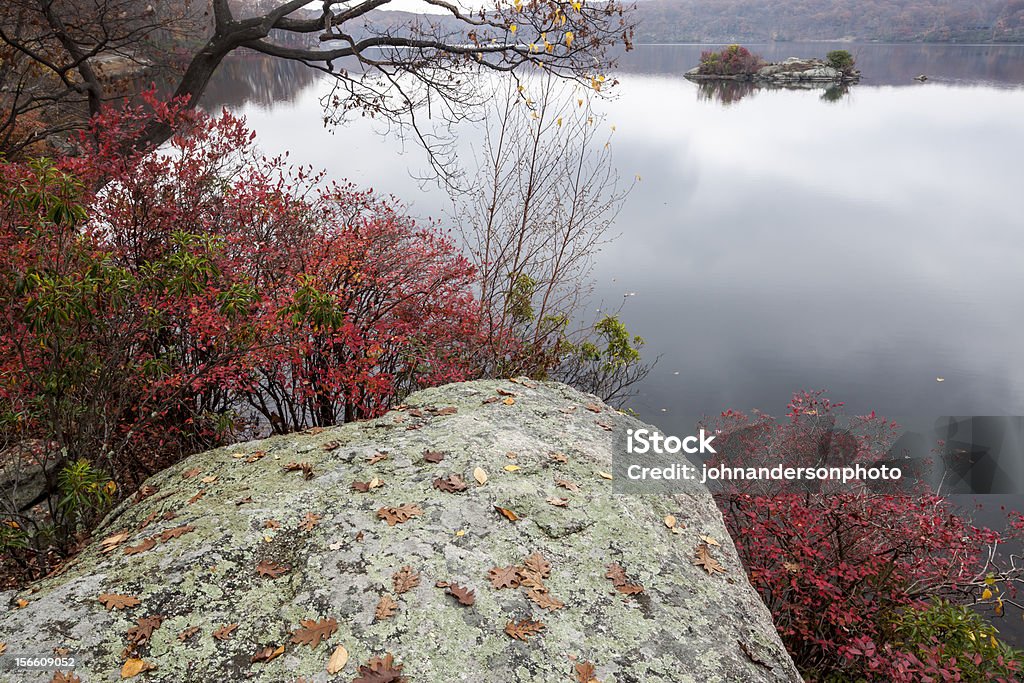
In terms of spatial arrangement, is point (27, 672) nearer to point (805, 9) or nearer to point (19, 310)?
point (19, 310)

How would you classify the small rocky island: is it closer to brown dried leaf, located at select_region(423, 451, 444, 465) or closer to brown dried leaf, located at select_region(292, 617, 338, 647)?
brown dried leaf, located at select_region(423, 451, 444, 465)

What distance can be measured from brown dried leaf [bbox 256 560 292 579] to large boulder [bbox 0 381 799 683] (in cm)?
1

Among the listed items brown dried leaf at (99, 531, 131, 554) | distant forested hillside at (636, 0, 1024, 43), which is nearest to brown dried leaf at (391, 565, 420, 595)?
brown dried leaf at (99, 531, 131, 554)

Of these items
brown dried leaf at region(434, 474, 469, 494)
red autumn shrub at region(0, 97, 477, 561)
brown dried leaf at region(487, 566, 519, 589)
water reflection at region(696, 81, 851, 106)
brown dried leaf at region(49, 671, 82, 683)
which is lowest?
brown dried leaf at region(487, 566, 519, 589)

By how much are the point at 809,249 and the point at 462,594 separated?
1979cm

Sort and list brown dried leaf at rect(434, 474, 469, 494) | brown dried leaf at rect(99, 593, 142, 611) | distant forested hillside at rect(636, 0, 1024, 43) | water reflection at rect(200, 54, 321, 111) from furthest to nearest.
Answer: distant forested hillside at rect(636, 0, 1024, 43) < water reflection at rect(200, 54, 321, 111) < brown dried leaf at rect(434, 474, 469, 494) < brown dried leaf at rect(99, 593, 142, 611)

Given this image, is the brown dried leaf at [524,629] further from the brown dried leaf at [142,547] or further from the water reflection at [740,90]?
the water reflection at [740,90]

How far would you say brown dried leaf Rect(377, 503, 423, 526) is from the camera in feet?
12.8

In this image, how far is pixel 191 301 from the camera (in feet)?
19.3

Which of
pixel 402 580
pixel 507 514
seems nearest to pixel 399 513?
pixel 402 580

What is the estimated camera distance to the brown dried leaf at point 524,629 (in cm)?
325

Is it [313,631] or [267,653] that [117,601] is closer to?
[267,653]

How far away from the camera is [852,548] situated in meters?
5.80

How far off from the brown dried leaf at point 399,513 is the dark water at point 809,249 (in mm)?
6878
